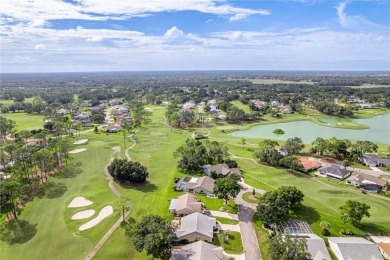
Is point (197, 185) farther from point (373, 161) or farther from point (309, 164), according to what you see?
point (373, 161)

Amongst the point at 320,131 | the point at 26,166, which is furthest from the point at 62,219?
the point at 320,131

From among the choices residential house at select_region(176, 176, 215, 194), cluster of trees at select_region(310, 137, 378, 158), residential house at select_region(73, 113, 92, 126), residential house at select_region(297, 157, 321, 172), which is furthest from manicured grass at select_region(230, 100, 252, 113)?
residential house at select_region(176, 176, 215, 194)

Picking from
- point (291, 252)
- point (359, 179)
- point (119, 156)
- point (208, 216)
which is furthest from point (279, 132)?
point (291, 252)

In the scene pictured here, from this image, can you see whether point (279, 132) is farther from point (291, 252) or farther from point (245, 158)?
point (291, 252)

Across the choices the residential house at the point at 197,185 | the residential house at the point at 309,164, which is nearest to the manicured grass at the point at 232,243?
the residential house at the point at 197,185

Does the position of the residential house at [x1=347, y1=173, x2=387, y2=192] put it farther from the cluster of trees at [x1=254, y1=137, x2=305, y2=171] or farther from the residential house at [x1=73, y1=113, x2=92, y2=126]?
Answer: the residential house at [x1=73, y1=113, x2=92, y2=126]

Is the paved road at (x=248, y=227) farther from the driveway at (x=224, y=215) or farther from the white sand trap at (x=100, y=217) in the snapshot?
the white sand trap at (x=100, y=217)
